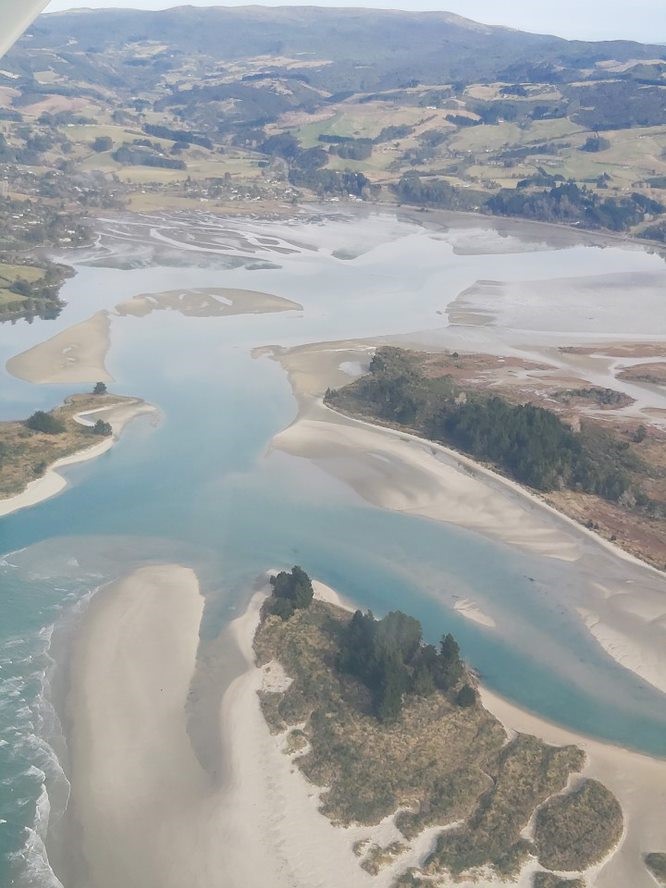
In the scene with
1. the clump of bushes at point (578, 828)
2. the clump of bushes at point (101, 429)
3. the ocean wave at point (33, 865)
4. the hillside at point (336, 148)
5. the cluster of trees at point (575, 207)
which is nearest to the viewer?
the ocean wave at point (33, 865)

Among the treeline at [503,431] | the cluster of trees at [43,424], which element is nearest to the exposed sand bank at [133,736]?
the cluster of trees at [43,424]

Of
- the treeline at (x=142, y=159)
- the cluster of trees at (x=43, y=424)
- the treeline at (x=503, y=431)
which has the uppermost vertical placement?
the treeline at (x=142, y=159)

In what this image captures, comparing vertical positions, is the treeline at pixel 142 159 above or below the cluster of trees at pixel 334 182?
above

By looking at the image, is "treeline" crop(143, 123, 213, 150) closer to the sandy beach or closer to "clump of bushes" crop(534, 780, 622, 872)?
the sandy beach

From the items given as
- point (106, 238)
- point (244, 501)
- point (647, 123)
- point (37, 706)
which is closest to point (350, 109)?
point (647, 123)

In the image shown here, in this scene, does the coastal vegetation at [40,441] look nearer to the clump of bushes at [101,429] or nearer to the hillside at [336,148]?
the clump of bushes at [101,429]

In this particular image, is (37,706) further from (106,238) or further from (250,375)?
(106,238)
